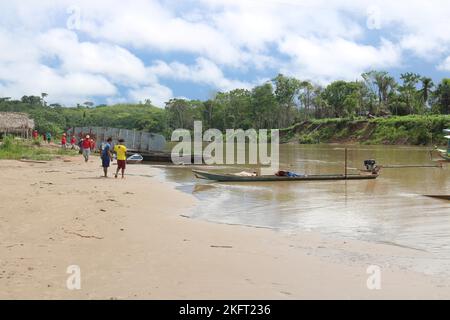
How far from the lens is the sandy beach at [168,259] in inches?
210

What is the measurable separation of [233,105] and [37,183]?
9240cm

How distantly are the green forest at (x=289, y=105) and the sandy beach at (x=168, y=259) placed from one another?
61.2 metres

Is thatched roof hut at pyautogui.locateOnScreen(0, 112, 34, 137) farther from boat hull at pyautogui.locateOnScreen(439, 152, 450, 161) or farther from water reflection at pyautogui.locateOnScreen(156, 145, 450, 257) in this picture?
boat hull at pyautogui.locateOnScreen(439, 152, 450, 161)

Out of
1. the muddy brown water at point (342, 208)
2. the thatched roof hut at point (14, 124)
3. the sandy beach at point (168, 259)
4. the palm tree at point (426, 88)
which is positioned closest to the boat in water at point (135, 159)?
the muddy brown water at point (342, 208)

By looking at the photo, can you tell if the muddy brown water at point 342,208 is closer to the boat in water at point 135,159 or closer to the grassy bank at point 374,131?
the boat in water at point 135,159

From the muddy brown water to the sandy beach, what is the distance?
117 cm

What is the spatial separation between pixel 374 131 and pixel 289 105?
29.7 m

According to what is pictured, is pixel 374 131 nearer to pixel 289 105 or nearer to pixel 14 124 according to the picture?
pixel 289 105

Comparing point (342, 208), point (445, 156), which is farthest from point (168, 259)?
point (445, 156)

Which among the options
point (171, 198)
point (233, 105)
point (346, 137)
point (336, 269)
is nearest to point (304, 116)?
point (233, 105)

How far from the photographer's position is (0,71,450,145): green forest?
78562 millimetres

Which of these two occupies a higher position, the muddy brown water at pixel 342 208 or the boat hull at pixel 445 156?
the boat hull at pixel 445 156
